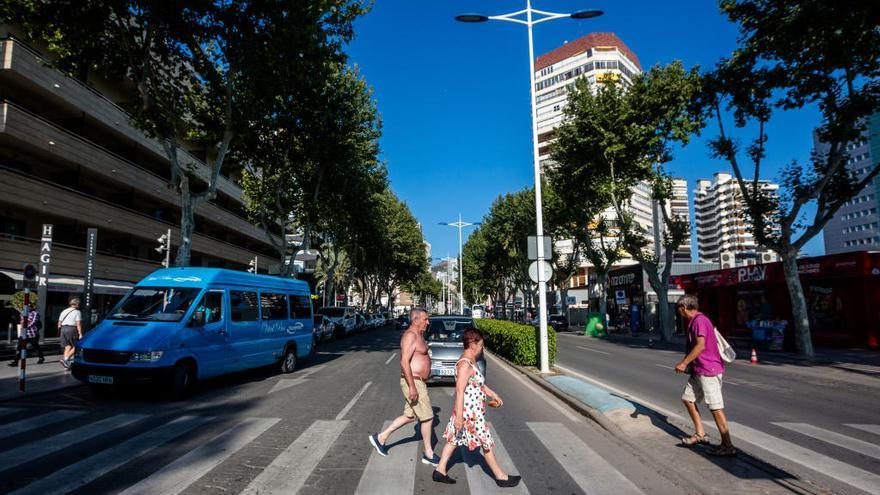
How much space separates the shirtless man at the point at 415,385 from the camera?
5059mm

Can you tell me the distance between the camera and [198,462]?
4.99m

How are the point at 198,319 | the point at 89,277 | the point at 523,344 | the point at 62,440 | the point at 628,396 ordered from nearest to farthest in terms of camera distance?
the point at 62,440 < the point at 628,396 < the point at 198,319 < the point at 523,344 < the point at 89,277

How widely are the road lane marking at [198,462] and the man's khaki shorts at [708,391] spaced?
209 inches

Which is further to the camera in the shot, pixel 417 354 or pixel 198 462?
pixel 417 354

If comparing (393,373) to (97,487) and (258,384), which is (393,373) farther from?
(97,487)

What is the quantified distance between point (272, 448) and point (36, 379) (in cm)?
912

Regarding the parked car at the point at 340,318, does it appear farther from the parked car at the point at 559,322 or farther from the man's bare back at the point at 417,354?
the man's bare back at the point at 417,354

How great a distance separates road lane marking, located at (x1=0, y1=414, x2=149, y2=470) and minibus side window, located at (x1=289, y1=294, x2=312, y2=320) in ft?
20.8

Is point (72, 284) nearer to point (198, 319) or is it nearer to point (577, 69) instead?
point (198, 319)

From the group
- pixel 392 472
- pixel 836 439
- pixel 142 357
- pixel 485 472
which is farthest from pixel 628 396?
pixel 142 357

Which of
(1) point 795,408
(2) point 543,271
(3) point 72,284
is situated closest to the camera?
(1) point 795,408

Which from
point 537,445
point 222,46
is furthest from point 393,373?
point 222,46

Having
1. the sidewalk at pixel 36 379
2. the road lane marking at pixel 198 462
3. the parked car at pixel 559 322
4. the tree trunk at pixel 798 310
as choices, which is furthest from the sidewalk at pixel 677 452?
the parked car at pixel 559 322

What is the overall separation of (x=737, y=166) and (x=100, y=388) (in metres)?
22.4
